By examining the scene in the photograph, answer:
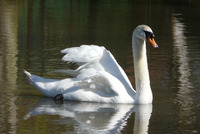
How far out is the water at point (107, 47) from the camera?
854 centimetres

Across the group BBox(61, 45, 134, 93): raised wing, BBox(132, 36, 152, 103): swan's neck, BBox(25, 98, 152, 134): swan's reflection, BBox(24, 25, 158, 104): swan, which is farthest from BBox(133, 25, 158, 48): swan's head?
BBox(25, 98, 152, 134): swan's reflection

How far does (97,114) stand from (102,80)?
30.2 inches

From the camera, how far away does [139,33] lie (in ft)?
31.8

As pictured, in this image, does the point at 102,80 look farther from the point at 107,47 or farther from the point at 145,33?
the point at 107,47

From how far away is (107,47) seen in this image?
16688 mm

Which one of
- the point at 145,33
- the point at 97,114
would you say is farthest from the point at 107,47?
the point at 97,114

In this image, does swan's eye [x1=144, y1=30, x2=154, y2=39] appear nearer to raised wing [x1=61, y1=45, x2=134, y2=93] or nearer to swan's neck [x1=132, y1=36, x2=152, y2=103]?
swan's neck [x1=132, y1=36, x2=152, y2=103]

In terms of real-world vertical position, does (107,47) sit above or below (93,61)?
below

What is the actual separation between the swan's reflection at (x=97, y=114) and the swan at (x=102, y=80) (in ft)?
0.43

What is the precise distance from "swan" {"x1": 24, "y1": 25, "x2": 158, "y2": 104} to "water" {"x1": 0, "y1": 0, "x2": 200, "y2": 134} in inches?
6.7

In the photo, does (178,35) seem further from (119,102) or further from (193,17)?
(119,102)

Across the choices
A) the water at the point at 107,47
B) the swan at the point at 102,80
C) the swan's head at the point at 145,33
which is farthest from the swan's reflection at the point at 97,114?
the swan's head at the point at 145,33

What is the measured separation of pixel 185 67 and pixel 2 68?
4062mm

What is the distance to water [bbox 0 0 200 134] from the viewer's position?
854 cm
